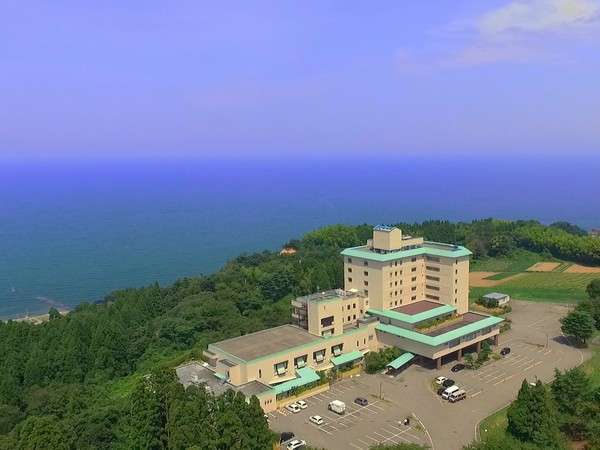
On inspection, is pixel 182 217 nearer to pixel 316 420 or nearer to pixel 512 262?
pixel 512 262

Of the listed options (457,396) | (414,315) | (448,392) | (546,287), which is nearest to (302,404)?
(448,392)

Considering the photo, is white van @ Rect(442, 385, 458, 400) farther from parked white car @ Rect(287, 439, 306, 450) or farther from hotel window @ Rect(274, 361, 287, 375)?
hotel window @ Rect(274, 361, 287, 375)

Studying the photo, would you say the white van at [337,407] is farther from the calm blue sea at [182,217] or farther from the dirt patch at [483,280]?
the calm blue sea at [182,217]

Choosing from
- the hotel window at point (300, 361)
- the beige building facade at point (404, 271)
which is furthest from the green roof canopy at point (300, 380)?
the beige building facade at point (404, 271)

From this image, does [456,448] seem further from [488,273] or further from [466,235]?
[466,235]

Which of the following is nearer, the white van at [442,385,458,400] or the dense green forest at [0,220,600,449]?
the dense green forest at [0,220,600,449]

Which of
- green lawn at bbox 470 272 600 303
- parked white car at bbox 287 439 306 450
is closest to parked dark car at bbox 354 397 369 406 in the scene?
parked white car at bbox 287 439 306 450

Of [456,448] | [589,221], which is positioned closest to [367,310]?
[456,448]
